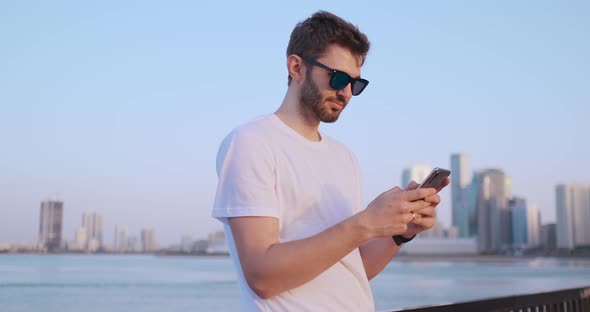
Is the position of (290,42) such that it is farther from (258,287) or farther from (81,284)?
(81,284)

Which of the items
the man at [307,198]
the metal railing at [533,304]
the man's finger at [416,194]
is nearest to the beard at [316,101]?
the man at [307,198]

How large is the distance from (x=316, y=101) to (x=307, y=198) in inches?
7.9

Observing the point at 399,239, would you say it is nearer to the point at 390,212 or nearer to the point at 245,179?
the point at 390,212

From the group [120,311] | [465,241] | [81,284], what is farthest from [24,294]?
[465,241]

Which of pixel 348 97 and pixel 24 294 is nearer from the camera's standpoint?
pixel 348 97

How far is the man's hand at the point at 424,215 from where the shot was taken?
1.19 meters

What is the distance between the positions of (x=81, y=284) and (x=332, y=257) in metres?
38.7

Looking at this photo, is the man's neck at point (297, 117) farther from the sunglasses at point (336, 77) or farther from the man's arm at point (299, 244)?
the man's arm at point (299, 244)

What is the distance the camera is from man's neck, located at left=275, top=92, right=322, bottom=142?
4.09 feet

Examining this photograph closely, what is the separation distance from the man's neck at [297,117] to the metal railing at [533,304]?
0.92m

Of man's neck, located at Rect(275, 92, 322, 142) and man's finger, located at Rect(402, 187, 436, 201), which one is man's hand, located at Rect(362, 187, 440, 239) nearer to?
man's finger, located at Rect(402, 187, 436, 201)

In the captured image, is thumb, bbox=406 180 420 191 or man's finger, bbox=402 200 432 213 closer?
man's finger, bbox=402 200 432 213

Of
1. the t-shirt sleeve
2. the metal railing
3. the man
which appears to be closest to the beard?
the man

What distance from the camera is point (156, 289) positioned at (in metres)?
33.6
